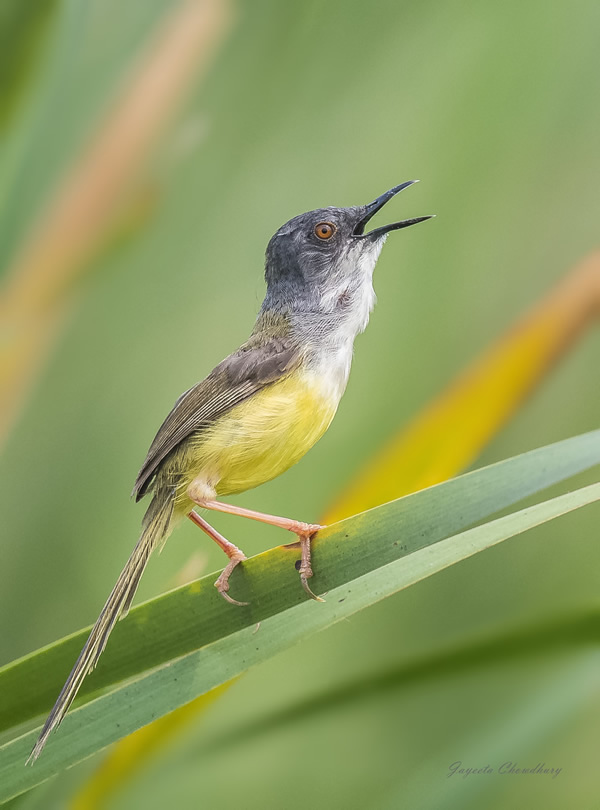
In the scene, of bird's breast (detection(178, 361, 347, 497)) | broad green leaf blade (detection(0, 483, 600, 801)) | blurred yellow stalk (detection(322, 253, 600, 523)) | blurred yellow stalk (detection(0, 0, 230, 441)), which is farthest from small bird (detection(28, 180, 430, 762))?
blurred yellow stalk (detection(0, 0, 230, 441))

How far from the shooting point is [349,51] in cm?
138

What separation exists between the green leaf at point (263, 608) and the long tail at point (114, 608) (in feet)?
0.08

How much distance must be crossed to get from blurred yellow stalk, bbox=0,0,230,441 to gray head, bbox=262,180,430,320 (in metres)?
0.49

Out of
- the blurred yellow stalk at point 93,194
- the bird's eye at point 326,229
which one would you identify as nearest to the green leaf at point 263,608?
the bird's eye at point 326,229

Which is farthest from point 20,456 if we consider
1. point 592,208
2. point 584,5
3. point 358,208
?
point 584,5

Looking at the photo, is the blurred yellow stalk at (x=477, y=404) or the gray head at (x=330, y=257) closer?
the gray head at (x=330, y=257)

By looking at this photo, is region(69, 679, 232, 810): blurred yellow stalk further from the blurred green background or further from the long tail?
the long tail

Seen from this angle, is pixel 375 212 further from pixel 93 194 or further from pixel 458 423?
pixel 93 194

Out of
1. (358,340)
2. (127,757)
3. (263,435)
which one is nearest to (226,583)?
(263,435)

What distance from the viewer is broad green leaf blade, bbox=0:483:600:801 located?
747 millimetres

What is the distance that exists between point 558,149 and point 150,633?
1090 millimetres

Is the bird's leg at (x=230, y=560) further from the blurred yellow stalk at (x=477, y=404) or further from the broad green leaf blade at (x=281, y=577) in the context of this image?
the blurred yellow stalk at (x=477, y=404)

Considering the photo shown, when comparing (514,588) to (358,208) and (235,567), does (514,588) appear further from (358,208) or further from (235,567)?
(358,208)

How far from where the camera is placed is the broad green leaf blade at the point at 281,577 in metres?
0.76
